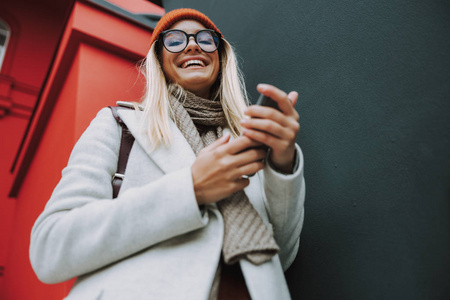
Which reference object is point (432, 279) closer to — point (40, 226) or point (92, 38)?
point (40, 226)

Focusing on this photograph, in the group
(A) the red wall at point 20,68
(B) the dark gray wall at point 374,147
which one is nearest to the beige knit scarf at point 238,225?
(B) the dark gray wall at point 374,147

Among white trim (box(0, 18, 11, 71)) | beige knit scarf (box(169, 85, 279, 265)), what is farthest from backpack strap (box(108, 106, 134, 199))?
white trim (box(0, 18, 11, 71))

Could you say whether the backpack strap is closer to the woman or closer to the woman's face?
the woman

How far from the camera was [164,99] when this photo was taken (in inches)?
52.2

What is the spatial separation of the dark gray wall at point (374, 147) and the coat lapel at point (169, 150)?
641mm

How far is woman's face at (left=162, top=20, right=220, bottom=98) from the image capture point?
4.77 ft

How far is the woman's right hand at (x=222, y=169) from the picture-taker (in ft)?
3.02

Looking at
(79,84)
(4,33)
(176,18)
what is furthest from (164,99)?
(4,33)

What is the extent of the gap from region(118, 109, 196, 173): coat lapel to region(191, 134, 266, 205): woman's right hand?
6.0 inches

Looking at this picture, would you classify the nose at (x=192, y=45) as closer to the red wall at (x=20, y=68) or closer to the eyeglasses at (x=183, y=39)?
the eyeglasses at (x=183, y=39)

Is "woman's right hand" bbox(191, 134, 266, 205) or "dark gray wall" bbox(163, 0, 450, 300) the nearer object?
"woman's right hand" bbox(191, 134, 266, 205)

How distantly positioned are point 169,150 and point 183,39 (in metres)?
0.63

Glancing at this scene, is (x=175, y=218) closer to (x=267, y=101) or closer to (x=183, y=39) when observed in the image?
(x=267, y=101)

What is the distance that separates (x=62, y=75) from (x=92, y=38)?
47 cm
